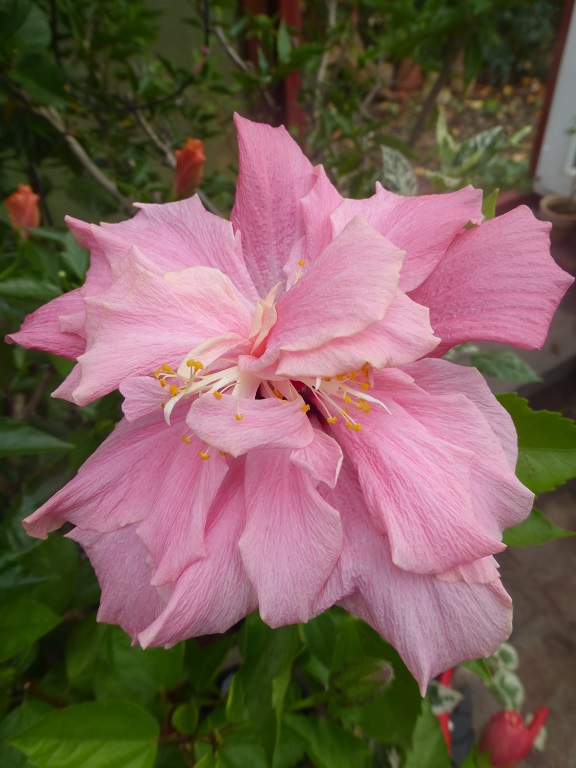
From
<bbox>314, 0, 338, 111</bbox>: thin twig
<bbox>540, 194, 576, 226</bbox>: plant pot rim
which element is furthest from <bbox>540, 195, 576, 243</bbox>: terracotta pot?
<bbox>314, 0, 338, 111</bbox>: thin twig

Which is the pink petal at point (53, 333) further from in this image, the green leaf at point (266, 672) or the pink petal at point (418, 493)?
the green leaf at point (266, 672)

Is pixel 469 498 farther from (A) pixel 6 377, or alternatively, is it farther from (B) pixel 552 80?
(B) pixel 552 80

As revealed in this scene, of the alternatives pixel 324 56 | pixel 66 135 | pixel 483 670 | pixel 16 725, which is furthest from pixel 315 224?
pixel 324 56

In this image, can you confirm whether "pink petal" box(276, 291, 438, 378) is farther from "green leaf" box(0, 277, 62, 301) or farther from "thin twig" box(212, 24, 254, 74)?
"thin twig" box(212, 24, 254, 74)

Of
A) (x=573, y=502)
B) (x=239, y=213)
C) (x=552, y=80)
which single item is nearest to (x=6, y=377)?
(x=239, y=213)

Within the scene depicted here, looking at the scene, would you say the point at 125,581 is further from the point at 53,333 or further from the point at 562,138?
the point at 562,138
